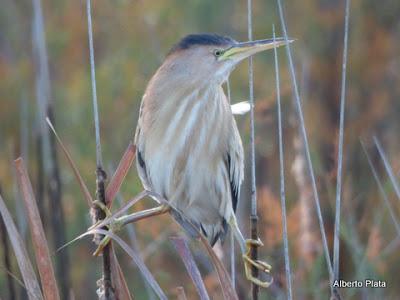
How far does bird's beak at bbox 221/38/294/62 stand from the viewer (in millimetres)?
1986

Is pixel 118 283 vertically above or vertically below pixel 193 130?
below

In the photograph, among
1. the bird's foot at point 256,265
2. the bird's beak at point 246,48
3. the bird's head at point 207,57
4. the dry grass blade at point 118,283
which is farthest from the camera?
the bird's head at point 207,57

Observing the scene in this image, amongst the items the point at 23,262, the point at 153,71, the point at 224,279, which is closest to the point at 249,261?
the point at 224,279

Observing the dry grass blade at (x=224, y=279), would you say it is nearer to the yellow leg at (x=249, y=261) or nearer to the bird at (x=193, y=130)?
the yellow leg at (x=249, y=261)

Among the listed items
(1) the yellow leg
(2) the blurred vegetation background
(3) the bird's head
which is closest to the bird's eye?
(3) the bird's head

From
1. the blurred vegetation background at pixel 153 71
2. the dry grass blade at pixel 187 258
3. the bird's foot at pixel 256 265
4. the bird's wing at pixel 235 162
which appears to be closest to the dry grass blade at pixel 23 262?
the dry grass blade at pixel 187 258

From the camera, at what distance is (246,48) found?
6.82ft

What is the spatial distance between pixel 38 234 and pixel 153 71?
259 cm

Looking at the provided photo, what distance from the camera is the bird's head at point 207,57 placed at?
7.03 ft

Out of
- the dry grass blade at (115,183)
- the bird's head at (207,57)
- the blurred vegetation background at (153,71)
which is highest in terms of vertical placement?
the bird's head at (207,57)

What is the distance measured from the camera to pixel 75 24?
14.7 ft

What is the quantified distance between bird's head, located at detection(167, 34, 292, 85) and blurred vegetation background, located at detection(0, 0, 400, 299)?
1.32 meters

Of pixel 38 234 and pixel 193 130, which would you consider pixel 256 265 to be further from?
pixel 193 130

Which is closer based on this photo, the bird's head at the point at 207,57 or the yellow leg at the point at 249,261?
the yellow leg at the point at 249,261
